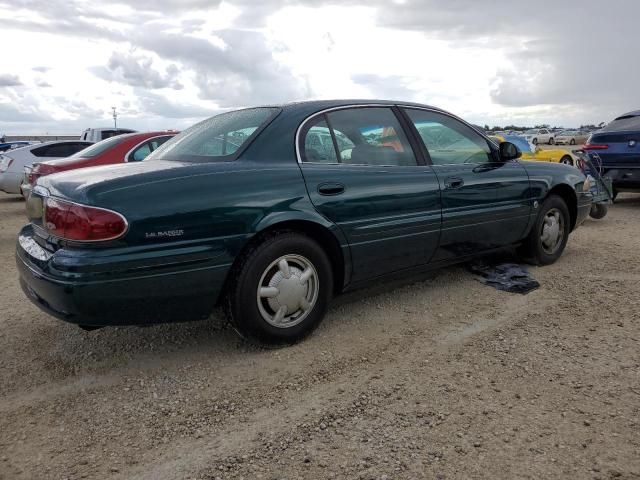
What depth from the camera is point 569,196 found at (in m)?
5.34

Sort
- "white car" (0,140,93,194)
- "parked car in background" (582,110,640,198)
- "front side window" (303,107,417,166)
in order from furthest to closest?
"white car" (0,140,93,194) → "parked car in background" (582,110,640,198) → "front side window" (303,107,417,166)

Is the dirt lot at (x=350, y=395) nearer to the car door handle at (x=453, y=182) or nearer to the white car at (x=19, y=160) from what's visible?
the car door handle at (x=453, y=182)

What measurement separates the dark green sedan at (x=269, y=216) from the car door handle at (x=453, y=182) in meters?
0.01

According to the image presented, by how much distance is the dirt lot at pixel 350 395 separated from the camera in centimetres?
231

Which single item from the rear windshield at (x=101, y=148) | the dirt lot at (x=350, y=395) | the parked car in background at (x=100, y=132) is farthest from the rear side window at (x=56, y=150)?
the dirt lot at (x=350, y=395)

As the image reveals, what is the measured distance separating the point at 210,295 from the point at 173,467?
1.01 meters

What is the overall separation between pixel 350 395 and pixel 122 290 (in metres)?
1.31

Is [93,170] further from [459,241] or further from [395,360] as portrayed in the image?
[459,241]

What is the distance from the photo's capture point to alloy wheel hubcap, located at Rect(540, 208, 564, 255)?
5.12 m

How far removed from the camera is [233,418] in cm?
267

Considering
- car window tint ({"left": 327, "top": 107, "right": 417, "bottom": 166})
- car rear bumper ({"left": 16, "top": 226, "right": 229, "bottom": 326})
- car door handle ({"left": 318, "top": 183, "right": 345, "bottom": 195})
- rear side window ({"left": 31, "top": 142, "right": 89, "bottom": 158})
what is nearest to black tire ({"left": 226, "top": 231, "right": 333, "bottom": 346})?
car rear bumper ({"left": 16, "top": 226, "right": 229, "bottom": 326})

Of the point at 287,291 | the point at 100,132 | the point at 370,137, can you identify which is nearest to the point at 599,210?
the point at 370,137

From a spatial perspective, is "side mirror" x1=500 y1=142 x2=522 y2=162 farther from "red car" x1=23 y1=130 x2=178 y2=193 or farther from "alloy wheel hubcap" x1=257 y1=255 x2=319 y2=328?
"red car" x1=23 y1=130 x2=178 y2=193

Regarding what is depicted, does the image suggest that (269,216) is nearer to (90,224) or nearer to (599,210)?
(90,224)
